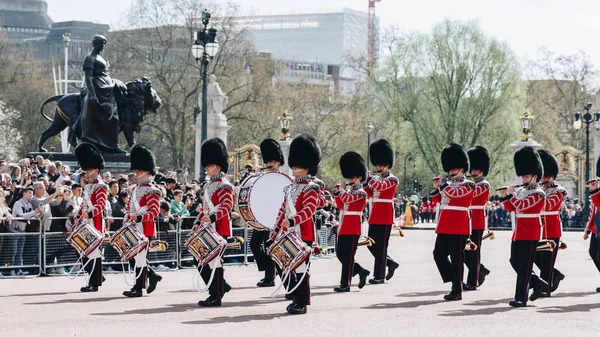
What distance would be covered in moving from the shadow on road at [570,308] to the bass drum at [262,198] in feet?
9.85

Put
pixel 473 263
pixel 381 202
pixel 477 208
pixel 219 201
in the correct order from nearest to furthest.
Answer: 1. pixel 219 201
2. pixel 473 263
3. pixel 477 208
4. pixel 381 202

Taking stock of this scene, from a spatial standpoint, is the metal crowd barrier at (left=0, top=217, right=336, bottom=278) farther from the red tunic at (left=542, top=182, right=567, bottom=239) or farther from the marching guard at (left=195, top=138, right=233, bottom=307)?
the red tunic at (left=542, top=182, right=567, bottom=239)

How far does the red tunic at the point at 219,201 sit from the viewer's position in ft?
40.1

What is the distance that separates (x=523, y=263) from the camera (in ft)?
40.8

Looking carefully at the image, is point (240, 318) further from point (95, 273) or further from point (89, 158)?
point (89, 158)

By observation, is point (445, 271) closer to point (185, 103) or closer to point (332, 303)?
point (332, 303)

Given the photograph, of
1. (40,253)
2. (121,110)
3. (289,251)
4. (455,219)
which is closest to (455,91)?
(121,110)

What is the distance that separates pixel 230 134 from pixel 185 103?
9.44 ft


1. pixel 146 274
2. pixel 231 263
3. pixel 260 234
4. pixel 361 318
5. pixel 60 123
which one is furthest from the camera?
pixel 60 123

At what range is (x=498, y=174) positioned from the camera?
50.0 m

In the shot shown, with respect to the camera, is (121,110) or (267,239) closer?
(267,239)

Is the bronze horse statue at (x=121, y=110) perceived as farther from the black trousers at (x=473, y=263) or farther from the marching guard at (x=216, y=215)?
the marching guard at (x=216, y=215)

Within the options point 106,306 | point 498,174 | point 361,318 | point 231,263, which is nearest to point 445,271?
point 361,318

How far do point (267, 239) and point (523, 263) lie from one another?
3.37m
